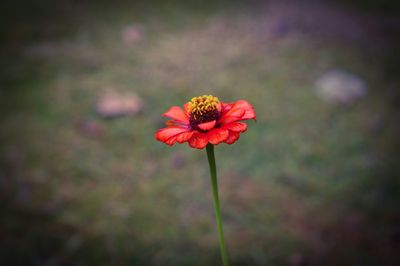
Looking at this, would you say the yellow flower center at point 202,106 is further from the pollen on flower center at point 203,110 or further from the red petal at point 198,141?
the red petal at point 198,141

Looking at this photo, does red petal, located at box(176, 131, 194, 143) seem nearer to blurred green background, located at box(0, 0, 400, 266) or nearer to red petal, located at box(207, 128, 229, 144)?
red petal, located at box(207, 128, 229, 144)

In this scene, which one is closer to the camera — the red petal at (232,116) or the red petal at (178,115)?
the red petal at (232,116)

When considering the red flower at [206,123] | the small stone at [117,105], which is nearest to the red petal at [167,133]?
the red flower at [206,123]

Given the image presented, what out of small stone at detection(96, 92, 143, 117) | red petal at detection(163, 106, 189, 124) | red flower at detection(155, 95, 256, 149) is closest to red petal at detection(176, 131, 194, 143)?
red flower at detection(155, 95, 256, 149)

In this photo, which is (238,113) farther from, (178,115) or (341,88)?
(341,88)

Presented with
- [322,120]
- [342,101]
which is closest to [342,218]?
[322,120]

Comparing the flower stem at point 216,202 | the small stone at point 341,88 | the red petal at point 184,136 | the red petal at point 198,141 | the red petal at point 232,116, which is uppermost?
the small stone at point 341,88

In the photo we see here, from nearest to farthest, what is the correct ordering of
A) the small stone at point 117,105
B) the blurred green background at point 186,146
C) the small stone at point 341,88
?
the blurred green background at point 186,146, the small stone at point 117,105, the small stone at point 341,88
